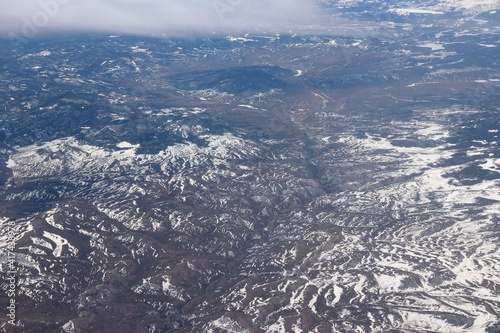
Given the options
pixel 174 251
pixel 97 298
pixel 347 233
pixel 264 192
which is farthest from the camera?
pixel 264 192

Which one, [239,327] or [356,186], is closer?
[239,327]

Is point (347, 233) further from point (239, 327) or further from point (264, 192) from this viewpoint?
point (239, 327)

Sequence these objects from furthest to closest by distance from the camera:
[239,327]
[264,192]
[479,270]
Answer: [264,192] → [479,270] → [239,327]

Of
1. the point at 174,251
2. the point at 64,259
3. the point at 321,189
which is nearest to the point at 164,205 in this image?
the point at 174,251

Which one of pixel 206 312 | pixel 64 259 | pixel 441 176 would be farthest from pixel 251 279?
pixel 441 176

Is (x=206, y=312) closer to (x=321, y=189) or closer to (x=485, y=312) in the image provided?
(x=485, y=312)

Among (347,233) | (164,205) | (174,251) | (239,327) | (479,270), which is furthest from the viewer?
(164,205)

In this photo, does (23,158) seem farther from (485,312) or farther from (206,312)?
(485,312)

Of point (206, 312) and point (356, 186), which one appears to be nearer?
point (206, 312)

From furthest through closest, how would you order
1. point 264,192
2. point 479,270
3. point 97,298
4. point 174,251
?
point 264,192
point 174,251
point 479,270
point 97,298
